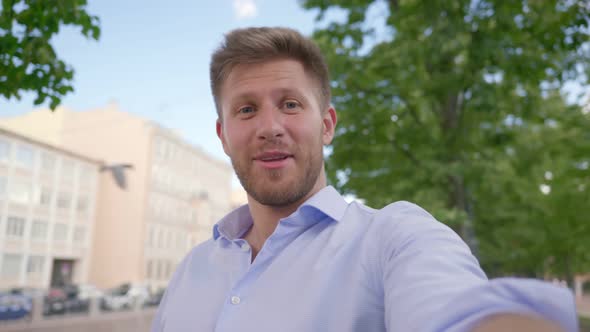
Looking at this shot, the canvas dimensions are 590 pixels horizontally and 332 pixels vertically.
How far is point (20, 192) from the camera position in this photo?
Result: 36.3 metres

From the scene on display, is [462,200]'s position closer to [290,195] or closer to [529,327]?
[290,195]

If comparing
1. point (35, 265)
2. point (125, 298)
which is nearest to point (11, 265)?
point (35, 265)

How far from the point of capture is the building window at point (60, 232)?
39.3m

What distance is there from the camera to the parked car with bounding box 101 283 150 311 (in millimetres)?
29984

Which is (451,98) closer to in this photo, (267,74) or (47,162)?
(267,74)

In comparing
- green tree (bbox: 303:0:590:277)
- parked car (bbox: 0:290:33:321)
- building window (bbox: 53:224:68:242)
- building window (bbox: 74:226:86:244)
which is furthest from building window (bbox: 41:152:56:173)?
green tree (bbox: 303:0:590:277)

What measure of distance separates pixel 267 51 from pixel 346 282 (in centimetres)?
94

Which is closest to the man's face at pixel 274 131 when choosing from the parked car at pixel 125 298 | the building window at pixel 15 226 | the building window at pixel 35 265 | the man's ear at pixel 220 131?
the man's ear at pixel 220 131

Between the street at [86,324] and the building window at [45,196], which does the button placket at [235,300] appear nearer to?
the street at [86,324]

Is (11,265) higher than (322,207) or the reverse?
the reverse

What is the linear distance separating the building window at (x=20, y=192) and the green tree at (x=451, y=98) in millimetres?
32900

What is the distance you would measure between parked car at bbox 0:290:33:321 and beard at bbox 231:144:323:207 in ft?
76.8

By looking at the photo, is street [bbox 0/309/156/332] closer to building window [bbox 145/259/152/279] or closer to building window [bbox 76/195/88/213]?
building window [bbox 76/195/88/213]

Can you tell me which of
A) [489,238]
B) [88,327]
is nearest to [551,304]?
[489,238]
